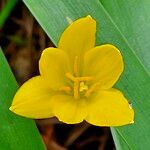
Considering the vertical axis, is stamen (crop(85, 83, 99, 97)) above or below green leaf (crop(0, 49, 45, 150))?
below

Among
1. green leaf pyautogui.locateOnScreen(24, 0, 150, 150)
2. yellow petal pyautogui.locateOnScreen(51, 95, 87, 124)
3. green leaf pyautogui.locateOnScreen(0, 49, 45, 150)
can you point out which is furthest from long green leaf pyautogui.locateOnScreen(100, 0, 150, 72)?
green leaf pyautogui.locateOnScreen(0, 49, 45, 150)

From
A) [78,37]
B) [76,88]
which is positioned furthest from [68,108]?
[78,37]

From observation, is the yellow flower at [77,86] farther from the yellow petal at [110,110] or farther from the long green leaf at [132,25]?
the long green leaf at [132,25]

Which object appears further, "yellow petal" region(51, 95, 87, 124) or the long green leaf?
the long green leaf

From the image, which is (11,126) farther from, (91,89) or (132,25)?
(132,25)

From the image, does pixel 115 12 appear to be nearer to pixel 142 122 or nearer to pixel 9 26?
pixel 142 122

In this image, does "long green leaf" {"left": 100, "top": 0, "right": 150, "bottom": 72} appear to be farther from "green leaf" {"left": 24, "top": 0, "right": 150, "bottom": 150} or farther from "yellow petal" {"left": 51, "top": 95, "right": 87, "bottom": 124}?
"yellow petal" {"left": 51, "top": 95, "right": 87, "bottom": 124}
